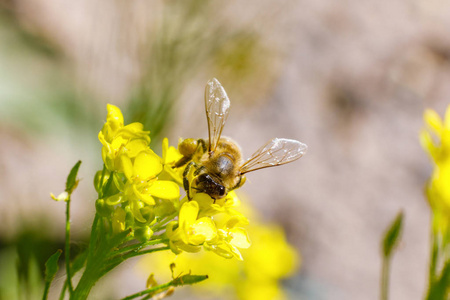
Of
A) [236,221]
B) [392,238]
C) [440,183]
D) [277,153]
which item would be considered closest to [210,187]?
[236,221]

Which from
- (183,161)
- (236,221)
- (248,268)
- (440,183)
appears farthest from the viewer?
(248,268)

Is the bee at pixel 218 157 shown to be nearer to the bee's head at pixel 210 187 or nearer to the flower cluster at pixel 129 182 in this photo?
the bee's head at pixel 210 187

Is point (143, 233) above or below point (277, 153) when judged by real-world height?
below

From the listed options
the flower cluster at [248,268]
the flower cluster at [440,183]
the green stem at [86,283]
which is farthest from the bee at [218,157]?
the flower cluster at [248,268]

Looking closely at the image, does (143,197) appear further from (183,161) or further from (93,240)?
(183,161)

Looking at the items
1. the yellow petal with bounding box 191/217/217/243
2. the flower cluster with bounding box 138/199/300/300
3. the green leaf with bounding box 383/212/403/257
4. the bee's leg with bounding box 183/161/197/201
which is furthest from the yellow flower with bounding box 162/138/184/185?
the flower cluster with bounding box 138/199/300/300

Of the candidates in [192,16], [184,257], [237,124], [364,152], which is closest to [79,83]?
[192,16]
